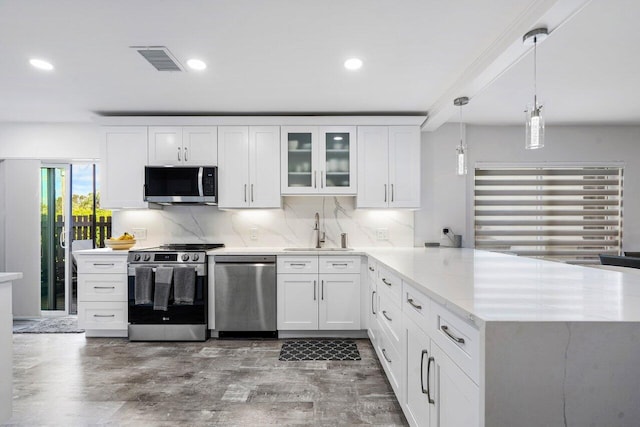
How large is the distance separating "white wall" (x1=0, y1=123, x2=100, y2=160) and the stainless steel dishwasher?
2.39 metres

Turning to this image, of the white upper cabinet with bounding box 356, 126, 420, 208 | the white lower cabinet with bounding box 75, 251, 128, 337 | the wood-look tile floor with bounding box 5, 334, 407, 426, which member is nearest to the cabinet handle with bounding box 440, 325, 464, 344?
the wood-look tile floor with bounding box 5, 334, 407, 426

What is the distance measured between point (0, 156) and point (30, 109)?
41.9 inches

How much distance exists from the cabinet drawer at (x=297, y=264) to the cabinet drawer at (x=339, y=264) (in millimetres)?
79

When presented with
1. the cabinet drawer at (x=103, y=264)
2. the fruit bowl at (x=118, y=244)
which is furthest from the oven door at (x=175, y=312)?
the fruit bowl at (x=118, y=244)

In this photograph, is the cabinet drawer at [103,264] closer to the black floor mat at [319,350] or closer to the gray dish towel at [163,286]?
the gray dish towel at [163,286]

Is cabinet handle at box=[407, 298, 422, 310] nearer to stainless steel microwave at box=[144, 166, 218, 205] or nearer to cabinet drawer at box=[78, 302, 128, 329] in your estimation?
stainless steel microwave at box=[144, 166, 218, 205]

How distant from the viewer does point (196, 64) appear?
9.00ft

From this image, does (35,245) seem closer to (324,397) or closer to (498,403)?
(324,397)

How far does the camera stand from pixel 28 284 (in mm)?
4496

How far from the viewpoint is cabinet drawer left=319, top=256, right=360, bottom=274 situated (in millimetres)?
3721

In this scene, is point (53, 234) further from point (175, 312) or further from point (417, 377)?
point (417, 377)

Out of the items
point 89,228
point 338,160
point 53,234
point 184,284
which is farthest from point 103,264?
point 338,160

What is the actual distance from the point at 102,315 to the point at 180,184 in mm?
1605

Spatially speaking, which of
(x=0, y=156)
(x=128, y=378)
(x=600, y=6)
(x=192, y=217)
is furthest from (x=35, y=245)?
(x=600, y=6)
